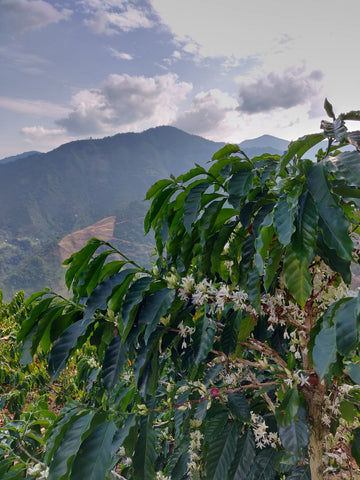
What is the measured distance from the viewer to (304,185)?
25.9 inches

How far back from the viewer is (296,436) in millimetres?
847

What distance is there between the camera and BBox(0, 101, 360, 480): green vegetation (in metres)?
0.65

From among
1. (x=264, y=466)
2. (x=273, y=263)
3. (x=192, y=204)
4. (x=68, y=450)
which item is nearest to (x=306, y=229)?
(x=273, y=263)

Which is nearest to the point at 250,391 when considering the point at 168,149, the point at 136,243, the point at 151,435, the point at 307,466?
the point at 307,466

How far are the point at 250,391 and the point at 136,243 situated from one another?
81933 mm

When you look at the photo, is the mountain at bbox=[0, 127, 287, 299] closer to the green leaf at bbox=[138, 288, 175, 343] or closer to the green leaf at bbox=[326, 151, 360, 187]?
the green leaf at bbox=[138, 288, 175, 343]

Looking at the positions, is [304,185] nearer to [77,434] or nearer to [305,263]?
[305,263]

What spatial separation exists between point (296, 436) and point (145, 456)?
1.24 ft

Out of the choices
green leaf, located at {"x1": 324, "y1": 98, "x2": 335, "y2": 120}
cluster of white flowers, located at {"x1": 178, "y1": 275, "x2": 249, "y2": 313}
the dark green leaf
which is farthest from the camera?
cluster of white flowers, located at {"x1": 178, "y1": 275, "x2": 249, "y2": 313}

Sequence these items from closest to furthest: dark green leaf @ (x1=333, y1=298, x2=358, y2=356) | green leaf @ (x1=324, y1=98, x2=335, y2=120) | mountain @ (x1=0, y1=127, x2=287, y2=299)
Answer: dark green leaf @ (x1=333, y1=298, x2=358, y2=356) < green leaf @ (x1=324, y1=98, x2=335, y2=120) < mountain @ (x1=0, y1=127, x2=287, y2=299)

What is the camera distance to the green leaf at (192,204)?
0.83 m

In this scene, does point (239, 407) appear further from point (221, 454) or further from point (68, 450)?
point (68, 450)

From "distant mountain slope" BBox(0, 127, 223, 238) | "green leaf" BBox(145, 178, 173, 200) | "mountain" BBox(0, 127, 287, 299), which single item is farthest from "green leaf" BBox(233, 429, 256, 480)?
"distant mountain slope" BBox(0, 127, 223, 238)

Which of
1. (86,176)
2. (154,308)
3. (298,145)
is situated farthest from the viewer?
(86,176)
